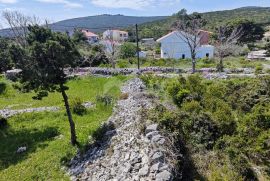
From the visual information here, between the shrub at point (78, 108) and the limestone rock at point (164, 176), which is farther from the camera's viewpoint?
the shrub at point (78, 108)

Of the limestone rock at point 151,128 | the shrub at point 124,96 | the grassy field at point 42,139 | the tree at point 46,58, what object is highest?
the tree at point 46,58

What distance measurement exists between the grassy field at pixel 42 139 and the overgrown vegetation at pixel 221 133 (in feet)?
14.2

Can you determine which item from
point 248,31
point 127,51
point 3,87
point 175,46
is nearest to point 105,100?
point 3,87

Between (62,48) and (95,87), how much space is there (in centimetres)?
1466

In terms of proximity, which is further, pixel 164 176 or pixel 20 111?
pixel 20 111

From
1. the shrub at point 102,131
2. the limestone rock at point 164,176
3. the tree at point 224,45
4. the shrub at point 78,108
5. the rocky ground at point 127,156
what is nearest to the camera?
the limestone rock at point 164,176

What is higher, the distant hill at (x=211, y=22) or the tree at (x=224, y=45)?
the distant hill at (x=211, y=22)

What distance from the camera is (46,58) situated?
12.6 metres

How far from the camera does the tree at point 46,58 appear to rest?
1248 cm

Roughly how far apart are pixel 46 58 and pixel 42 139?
16.3 ft

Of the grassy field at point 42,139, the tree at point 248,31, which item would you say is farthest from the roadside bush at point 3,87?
the tree at point 248,31

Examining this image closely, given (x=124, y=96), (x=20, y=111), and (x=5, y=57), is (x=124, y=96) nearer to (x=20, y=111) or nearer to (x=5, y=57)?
(x=20, y=111)

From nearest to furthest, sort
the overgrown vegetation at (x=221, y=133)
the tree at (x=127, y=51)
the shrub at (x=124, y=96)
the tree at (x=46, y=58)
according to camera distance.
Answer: the overgrown vegetation at (x=221, y=133)
the tree at (x=46, y=58)
the shrub at (x=124, y=96)
the tree at (x=127, y=51)

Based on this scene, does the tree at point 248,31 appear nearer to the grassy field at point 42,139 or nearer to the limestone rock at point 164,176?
the grassy field at point 42,139
